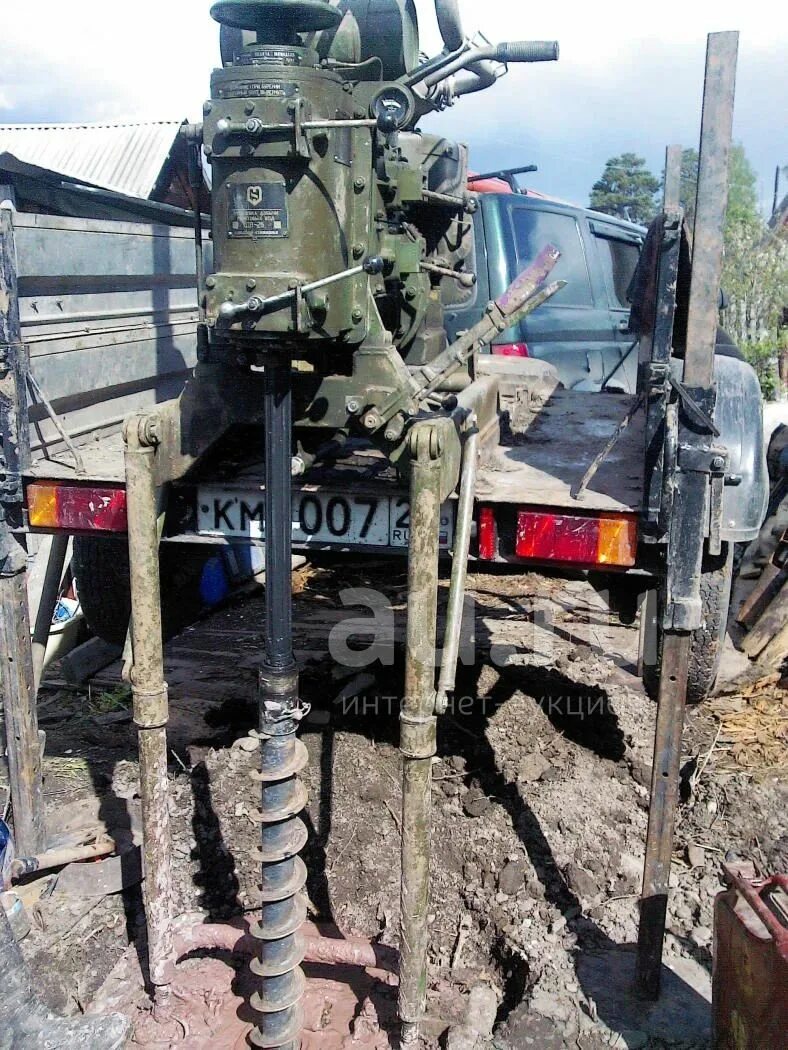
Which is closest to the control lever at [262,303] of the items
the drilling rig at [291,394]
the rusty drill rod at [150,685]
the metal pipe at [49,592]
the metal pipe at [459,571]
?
the drilling rig at [291,394]

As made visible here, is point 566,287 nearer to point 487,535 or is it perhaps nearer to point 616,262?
point 616,262

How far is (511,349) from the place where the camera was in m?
6.38

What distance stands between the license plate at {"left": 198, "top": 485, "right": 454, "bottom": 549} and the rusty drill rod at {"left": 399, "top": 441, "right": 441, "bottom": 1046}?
50cm

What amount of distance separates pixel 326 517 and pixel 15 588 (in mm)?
1098

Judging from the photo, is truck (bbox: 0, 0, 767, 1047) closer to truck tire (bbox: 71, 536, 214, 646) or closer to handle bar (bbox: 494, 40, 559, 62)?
handle bar (bbox: 494, 40, 559, 62)

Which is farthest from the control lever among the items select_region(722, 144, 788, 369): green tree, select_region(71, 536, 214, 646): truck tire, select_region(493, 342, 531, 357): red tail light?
select_region(722, 144, 788, 369): green tree

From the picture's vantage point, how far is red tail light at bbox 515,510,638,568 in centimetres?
287

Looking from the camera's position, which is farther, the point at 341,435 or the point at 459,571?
the point at 341,435

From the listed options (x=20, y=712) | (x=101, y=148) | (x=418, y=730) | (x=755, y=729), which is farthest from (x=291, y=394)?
(x=101, y=148)

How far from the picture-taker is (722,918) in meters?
2.59

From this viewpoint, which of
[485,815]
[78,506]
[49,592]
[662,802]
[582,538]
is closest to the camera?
[662,802]

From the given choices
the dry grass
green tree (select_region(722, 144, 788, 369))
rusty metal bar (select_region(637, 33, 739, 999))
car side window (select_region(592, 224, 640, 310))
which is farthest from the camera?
green tree (select_region(722, 144, 788, 369))

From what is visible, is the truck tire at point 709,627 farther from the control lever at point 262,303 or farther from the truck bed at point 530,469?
the control lever at point 262,303

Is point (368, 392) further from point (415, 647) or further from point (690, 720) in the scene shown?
point (690, 720)
